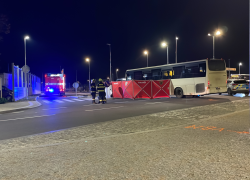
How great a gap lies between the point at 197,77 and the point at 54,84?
745 inches

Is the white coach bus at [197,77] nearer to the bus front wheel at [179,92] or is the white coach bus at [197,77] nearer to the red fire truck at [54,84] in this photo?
the bus front wheel at [179,92]

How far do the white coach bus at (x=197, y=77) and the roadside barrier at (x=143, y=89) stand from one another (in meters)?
1.43

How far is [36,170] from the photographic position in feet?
11.8

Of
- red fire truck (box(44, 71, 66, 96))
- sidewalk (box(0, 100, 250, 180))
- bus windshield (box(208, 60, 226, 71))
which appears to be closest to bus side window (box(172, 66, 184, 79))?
bus windshield (box(208, 60, 226, 71))

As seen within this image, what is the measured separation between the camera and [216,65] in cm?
1864

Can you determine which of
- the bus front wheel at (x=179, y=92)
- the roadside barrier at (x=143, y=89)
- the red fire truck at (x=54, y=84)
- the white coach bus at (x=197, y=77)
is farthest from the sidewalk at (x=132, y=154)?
the red fire truck at (x=54, y=84)

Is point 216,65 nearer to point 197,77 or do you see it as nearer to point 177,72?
point 197,77

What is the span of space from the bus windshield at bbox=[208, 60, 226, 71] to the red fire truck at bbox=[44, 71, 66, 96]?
19.5m

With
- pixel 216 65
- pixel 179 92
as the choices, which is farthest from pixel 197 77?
pixel 179 92

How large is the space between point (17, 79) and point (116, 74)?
7054 cm

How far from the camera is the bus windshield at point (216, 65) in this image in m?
18.4

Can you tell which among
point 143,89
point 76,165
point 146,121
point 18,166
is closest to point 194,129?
point 146,121

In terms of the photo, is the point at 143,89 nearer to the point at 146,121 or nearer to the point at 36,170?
the point at 146,121

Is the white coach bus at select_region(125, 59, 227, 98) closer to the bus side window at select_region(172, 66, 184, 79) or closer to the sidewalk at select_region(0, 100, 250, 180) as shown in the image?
the bus side window at select_region(172, 66, 184, 79)
